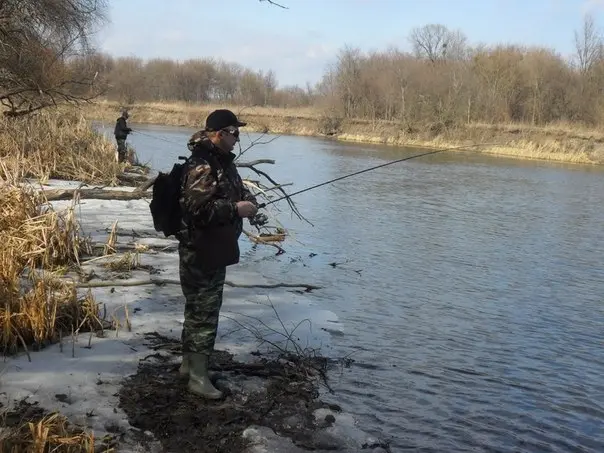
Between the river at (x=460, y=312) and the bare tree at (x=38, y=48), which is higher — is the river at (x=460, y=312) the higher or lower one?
the lower one

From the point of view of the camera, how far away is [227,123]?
400 cm

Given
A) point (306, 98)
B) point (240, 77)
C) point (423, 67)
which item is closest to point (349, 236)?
point (423, 67)

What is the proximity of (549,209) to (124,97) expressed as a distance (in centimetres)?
5234

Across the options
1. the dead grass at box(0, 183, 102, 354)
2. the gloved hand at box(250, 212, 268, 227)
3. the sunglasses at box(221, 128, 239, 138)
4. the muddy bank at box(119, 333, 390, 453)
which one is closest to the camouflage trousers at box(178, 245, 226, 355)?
the muddy bank at box(119, 333, 390, 453)

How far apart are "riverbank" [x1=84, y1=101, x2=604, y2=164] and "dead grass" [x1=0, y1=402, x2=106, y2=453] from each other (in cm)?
2394

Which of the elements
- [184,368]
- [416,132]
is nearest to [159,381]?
[184,368]

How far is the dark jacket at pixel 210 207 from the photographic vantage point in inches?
151

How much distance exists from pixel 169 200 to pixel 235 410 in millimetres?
1435

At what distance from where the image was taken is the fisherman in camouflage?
3.85 m

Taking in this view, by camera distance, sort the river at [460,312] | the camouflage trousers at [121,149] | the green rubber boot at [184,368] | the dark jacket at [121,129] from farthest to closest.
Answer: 1. the camouflage trousers at [121,149]
2. the dark jacket at [121,129]
3. the river at [460,312]
4. the green rubber boot at [184,368]

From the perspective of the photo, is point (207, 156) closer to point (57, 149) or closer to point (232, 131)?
point (232, 131)

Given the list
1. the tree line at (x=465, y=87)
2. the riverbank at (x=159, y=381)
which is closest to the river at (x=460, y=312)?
the riverbank at (x=159, y=381)

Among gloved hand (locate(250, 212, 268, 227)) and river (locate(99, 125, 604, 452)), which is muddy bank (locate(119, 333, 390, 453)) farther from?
gloved hand (locate(250, 212, 268, 227))

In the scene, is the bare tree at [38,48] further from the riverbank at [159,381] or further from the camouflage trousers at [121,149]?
the riverbank at [159,381]
